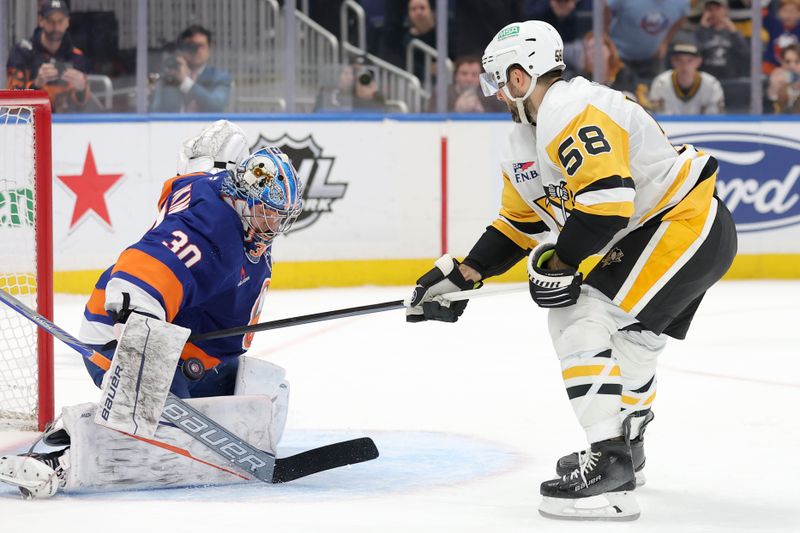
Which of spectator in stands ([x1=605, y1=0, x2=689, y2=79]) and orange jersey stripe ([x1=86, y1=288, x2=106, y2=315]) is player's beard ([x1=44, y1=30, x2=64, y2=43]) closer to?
spectator in stands ([x1=605, y1=0, x2=689, y2=79])

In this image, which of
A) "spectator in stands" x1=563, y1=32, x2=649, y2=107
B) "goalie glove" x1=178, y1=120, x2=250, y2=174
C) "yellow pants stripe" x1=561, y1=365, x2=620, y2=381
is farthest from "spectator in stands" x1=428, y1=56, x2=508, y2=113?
"yellow pants stripe" x1=561, y1=365, x2=620, y2=381

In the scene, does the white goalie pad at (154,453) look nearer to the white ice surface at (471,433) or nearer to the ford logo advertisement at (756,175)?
the white ice surface at (471,433)

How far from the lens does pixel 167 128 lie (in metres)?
6.45

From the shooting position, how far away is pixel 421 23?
22.5 ft

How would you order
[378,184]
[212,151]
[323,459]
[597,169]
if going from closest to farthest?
[597,169] → [323,459] → [212,151] → [378,184]

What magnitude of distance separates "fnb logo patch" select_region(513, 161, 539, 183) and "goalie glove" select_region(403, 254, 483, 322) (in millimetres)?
259

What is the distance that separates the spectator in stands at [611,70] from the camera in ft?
23.0

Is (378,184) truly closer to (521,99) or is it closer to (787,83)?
(787,83)

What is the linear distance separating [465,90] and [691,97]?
1257 mm

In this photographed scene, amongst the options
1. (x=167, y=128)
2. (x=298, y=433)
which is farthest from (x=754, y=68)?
(x=298, y=433)

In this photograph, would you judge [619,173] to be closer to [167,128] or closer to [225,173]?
[225,173]

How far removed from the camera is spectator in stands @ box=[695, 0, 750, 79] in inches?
278

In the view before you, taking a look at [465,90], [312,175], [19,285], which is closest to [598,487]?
[19,285]

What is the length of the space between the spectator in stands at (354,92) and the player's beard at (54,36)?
51.9 inches
